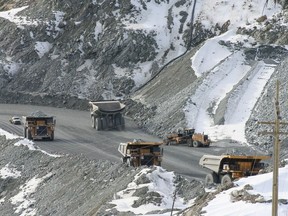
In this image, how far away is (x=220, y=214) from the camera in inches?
798

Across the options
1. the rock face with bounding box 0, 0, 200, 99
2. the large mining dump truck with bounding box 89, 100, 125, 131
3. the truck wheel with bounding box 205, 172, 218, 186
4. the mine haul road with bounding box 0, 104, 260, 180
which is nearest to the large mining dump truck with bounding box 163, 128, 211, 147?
the mine haul road with bounding box 0, 104, 260, 180

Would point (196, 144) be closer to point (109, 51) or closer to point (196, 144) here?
point (196, 144)

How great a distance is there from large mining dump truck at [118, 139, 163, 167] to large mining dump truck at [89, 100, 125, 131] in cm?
1559

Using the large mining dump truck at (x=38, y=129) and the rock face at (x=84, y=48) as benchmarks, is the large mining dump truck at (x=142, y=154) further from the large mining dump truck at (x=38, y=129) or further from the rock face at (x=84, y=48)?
the rock face at (x=84, y=48)

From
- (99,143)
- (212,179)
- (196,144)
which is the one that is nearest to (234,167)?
(212,179)

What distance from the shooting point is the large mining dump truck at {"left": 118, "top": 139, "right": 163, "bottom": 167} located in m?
33.3

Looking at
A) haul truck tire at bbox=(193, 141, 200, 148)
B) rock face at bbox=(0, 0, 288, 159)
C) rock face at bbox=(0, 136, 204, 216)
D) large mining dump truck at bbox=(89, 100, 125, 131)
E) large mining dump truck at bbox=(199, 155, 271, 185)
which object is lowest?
rock face at bbox=(0, 136, 204, 216)

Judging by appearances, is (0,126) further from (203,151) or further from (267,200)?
(267,200)

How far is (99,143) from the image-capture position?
144ft

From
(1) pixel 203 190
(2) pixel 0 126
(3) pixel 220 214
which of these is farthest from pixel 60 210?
(2) pixel 0 126

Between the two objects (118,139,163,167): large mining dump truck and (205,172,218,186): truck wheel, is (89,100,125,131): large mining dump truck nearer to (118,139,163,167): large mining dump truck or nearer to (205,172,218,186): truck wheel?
(118,139,163,167): large mining dump truck

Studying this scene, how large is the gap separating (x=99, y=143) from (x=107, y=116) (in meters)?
5.87

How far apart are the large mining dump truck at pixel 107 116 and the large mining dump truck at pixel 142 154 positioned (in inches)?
614

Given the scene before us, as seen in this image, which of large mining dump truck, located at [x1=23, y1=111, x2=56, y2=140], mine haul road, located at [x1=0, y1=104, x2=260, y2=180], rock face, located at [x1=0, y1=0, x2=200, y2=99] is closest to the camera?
mine haul road, located at [x1=0, y1=104, x2=260, y2=180]
